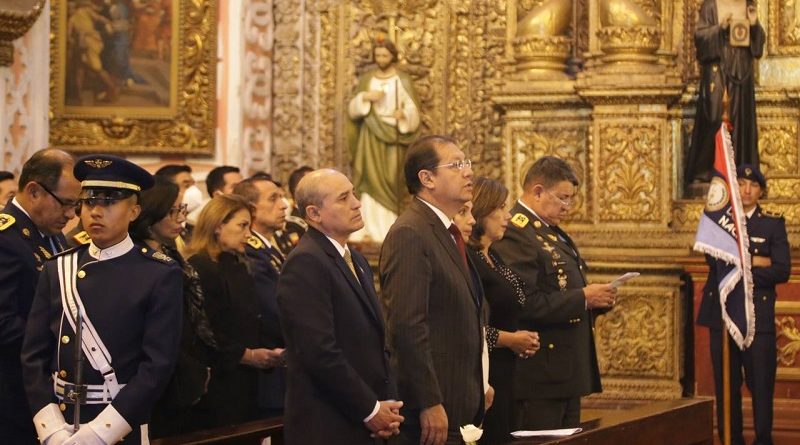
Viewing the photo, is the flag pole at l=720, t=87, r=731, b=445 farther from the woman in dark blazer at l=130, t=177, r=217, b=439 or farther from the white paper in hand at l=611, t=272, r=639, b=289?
the woman in dark blazer at l=130, t=177, r=217, b=439

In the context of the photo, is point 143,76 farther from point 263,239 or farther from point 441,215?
point 441,215

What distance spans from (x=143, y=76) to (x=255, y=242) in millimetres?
5126

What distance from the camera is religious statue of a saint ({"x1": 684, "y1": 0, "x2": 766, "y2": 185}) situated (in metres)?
9.96

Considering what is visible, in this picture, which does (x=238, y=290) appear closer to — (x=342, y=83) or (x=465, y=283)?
(x=465, y=283)

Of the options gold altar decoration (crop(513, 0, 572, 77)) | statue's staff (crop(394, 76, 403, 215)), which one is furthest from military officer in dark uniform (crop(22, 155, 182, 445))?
statue's staff (crop(394, 76, 403, 215))

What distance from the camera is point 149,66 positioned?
38.4ft

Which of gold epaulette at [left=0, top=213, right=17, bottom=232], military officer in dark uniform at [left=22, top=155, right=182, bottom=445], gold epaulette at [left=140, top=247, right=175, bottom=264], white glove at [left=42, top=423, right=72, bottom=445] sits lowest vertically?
white glove at [left=42, top=423, right=72, bottom=445]

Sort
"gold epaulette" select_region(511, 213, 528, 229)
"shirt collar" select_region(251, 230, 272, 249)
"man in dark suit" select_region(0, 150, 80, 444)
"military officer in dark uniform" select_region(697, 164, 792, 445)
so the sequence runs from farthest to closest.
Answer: "military officer in dark uniform" select_region(697, 164, 792, 445)
"shirt collar" select_region(251, 230, 272, 249)
"gold epaulette" select_region(511, 213, 528, 229)
"man in dark suit" select_region(0, 150, 80, 444)

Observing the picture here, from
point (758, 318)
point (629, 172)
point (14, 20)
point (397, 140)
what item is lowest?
point (758, 318)

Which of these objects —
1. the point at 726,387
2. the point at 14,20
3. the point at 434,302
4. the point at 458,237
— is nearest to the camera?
the point at 434,302

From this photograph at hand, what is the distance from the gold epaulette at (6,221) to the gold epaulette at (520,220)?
229 cm

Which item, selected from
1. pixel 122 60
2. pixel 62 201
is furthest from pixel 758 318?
pixel 122 60

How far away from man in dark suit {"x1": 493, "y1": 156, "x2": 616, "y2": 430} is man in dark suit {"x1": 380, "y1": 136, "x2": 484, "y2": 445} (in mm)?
1001

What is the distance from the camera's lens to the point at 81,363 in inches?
168
